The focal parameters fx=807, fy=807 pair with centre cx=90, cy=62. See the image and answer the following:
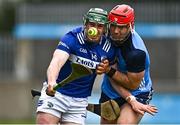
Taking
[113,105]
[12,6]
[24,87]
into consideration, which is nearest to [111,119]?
[113,105]

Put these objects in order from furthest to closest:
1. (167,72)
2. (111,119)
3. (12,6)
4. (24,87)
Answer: (12,6)
(167,72)
(24,87)
(111,119)

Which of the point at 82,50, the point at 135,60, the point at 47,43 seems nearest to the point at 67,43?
the point at 82,50

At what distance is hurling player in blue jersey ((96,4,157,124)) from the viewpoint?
377 inches

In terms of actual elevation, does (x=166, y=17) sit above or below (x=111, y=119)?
above

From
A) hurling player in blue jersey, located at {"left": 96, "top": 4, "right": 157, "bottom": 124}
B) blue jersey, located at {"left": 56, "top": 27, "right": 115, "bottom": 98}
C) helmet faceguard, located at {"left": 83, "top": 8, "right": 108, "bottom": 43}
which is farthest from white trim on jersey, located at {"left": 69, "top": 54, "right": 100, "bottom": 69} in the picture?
helmet faceguard, located at {"left": 83, "top": 8, "right": 108, "bottom": 43}

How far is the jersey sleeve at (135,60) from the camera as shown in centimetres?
959

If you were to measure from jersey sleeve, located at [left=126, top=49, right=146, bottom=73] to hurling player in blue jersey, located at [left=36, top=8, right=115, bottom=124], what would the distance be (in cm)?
24

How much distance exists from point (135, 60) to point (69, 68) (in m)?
0.81

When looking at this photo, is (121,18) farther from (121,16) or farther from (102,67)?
(102,67)

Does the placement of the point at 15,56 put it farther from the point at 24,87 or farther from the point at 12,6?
the point at 12,6

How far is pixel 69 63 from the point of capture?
9711 millimetres

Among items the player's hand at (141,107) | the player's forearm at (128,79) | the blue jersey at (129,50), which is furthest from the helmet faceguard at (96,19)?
the player's hand at (141,107)

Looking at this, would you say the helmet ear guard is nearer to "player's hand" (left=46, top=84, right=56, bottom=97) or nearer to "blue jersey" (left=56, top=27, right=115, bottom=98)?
"blue jersey" (left=56, top=27, right=115, bottom=98)

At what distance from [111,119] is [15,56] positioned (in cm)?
1573
